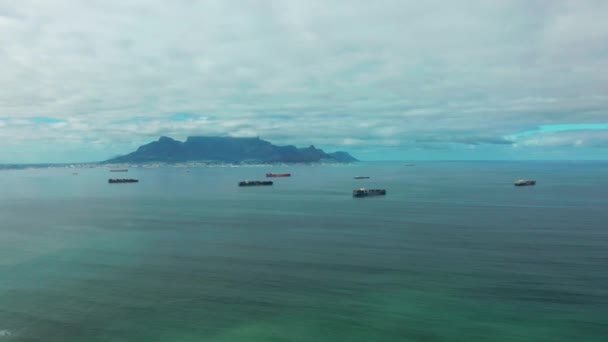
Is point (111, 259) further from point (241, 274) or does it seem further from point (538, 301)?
point (538, 301)

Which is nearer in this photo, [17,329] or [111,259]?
[17,329]

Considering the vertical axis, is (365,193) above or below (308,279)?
above

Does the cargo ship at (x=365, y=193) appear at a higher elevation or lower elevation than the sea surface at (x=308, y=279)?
higher

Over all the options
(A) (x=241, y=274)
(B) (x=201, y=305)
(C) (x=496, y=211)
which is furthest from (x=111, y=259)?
(C) (x=496, y=211)

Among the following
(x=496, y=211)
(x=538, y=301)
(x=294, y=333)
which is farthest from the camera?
(x=496, y=211)

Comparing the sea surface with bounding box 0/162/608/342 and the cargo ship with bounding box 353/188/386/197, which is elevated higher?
the cargo ship with bounding box 353/188/386/197

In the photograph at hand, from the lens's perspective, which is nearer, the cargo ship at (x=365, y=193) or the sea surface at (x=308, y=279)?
the sea surface at (x=308, y=279)

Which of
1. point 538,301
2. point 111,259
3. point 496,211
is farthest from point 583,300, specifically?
point 496,211

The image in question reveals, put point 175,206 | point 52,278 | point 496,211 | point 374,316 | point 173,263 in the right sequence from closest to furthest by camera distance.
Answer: point 374,316 → point 52,278 → point 173,263 → point 496,211 → point 175,206

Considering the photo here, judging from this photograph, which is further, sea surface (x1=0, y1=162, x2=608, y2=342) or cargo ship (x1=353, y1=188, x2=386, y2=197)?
cargo ship (x1=353, y1=188, x2=386, y2=197)

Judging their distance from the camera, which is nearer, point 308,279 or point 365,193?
point 308,279
